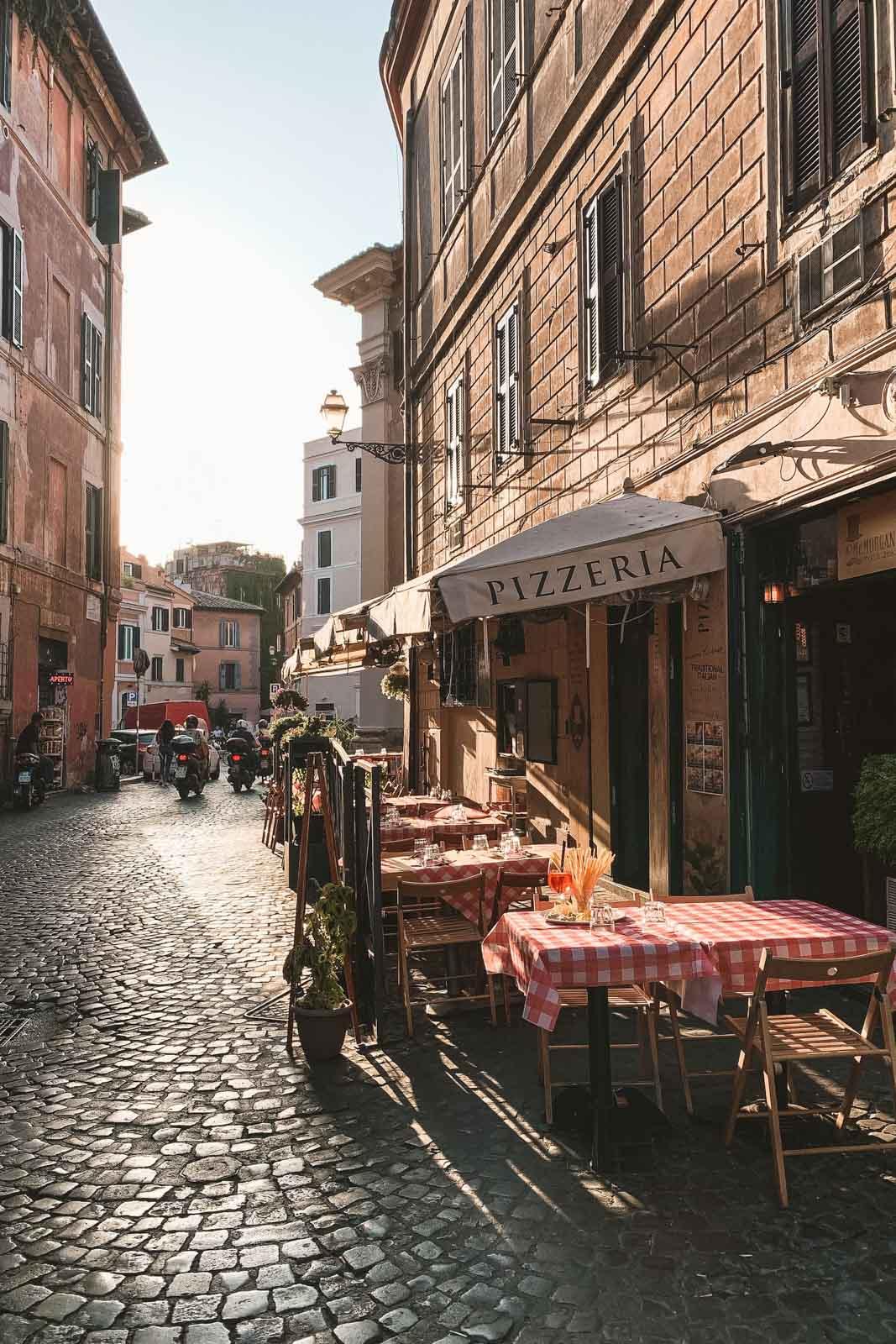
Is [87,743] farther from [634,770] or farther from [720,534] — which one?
[720,534]

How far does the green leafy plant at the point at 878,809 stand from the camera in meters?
5.56

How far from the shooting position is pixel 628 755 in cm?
896

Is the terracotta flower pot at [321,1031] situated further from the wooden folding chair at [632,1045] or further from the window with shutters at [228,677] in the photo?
the window with shutters at [228,677]

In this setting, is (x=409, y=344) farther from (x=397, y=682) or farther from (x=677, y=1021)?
(x=677, y=1021)

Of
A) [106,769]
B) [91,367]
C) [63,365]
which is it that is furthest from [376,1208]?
[91,367]

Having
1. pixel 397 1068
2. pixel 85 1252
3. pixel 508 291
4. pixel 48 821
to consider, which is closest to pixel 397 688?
pixel 48 821

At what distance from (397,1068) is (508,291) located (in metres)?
9.73

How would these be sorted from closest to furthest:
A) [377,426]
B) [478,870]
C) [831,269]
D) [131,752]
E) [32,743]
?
1. [831,269]
2. [478,870]
3. [32,743]
4. [377,426]
5. [131,752]

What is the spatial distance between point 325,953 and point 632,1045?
5.46 ft

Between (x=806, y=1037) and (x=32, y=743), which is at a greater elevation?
(x=32, y=743)

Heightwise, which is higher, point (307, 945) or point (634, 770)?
point (634, 770)

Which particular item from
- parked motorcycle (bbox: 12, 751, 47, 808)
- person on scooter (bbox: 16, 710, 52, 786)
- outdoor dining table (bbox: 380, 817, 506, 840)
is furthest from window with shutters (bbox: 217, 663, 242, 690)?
outdoor dining table (bbox: 380, 817, 506, 840)

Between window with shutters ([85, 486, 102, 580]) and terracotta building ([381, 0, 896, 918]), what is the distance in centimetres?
1619

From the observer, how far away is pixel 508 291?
40.2 ft
